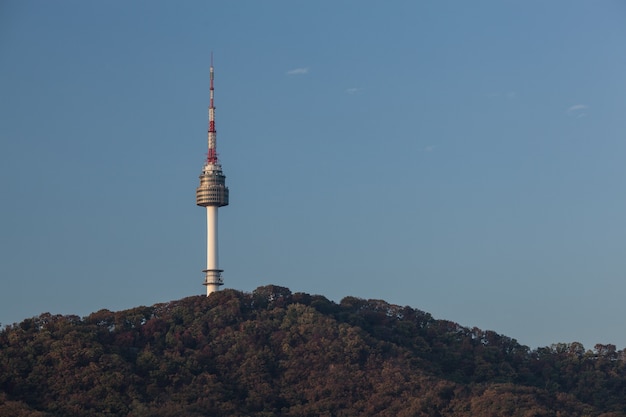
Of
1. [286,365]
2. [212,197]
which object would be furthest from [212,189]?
[286,365]

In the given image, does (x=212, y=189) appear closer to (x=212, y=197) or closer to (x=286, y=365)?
(x=212, y=197)

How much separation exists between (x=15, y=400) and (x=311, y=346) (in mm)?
21375

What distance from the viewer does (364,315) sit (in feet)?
309

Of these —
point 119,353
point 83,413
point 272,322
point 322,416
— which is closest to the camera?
point 83,413

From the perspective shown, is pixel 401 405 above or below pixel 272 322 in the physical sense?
below

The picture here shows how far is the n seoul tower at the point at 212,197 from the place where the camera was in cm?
10181

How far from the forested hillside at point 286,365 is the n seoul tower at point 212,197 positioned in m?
6.22

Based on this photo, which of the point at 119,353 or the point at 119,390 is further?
the point at 119,353

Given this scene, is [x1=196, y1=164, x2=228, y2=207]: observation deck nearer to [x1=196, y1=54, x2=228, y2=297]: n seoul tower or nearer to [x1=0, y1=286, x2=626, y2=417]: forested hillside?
[x1=196, y1=54, x2=228, y2=297]: n seoul tower

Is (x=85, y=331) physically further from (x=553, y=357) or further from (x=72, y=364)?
(x=553, y=357)

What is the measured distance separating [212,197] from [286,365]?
23372 millimetres

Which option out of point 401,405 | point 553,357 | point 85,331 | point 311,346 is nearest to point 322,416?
point 401,405

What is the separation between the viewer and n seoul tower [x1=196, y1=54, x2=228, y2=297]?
10181 centimetres

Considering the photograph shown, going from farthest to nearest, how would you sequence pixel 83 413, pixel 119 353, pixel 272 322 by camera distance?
pixel 272 322
pixel 119 353
pixel 83 413
